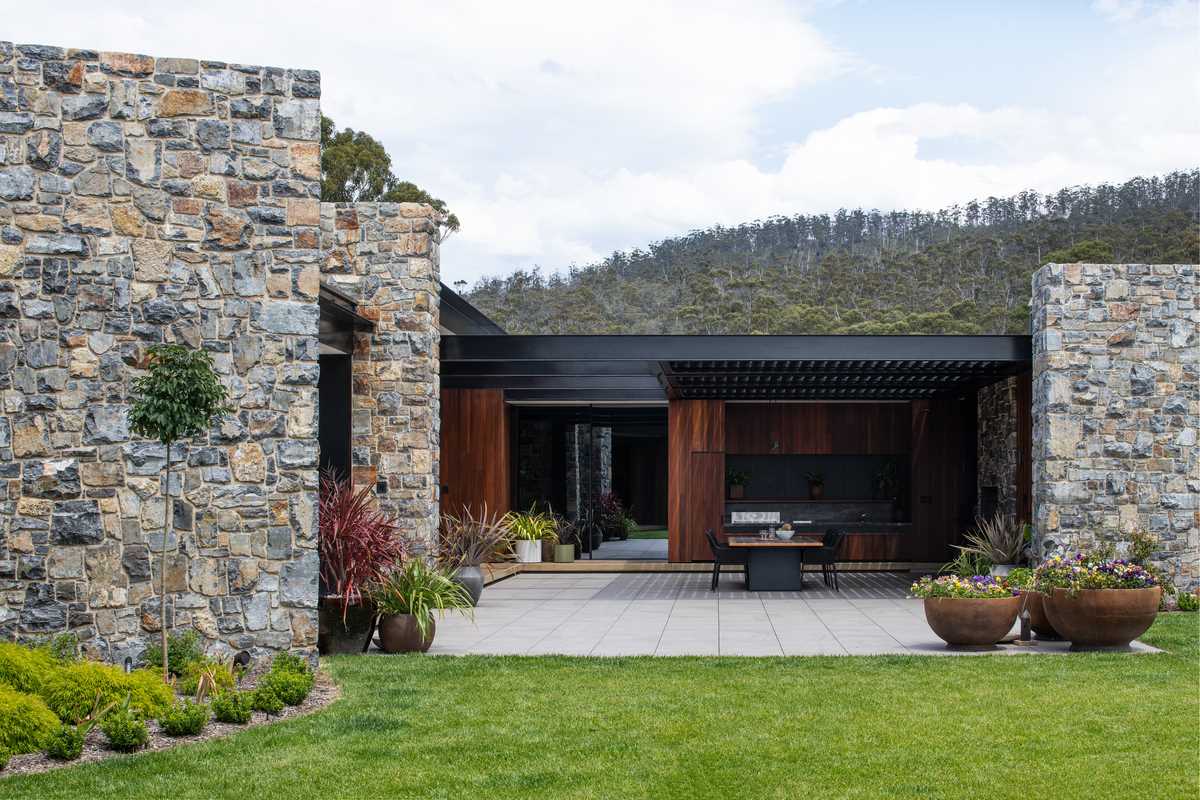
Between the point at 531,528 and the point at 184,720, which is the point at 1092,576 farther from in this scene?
the point at 531,528

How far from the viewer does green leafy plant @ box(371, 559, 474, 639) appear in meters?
8.91

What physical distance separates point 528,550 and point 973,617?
9592 millimetres

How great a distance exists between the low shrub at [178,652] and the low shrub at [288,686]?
2.89 ft

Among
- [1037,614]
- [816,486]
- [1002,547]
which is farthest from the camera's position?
[816,486]

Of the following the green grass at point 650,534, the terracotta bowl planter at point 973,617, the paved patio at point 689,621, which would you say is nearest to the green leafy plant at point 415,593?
the paved patio at point 689,621

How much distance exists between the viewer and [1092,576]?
8844 millimetres

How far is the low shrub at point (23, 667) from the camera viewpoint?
20.3 ft

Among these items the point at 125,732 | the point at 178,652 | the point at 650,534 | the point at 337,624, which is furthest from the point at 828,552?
the point at 650,534

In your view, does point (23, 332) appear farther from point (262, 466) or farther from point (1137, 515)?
point (1137, 515)

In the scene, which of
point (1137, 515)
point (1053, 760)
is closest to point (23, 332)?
point (1053, 760)

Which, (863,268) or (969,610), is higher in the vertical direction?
(863,268)

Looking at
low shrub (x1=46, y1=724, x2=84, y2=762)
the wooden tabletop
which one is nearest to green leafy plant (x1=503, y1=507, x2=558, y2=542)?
the wooden tabletop

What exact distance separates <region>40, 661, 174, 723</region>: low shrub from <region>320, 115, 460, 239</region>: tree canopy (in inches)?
1033

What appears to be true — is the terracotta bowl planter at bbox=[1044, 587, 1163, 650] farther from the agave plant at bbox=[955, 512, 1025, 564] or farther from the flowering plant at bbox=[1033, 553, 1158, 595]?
the agave plant at bbox=[955, 512, 1025, 564]
